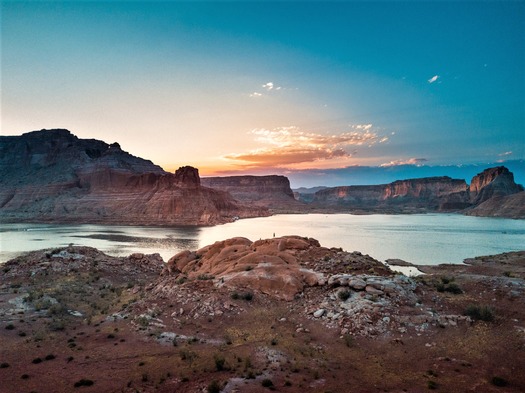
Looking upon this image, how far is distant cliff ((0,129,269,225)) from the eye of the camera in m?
120

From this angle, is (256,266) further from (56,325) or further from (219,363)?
(56,325)

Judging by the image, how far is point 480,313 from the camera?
45.3ft

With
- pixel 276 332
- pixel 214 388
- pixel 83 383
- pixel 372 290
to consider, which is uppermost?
pixel 372 290

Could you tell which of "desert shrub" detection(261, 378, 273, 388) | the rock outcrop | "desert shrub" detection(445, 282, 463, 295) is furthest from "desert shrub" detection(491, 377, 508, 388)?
the rock outcrop

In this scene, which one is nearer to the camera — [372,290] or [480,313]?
[480,313]

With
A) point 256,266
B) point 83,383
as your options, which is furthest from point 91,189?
point 83,383

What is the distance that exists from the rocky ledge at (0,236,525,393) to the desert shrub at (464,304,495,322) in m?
0.05

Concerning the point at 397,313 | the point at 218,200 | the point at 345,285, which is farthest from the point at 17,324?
the point at 218,200

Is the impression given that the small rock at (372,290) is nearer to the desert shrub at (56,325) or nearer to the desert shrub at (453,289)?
the desert shrub at (453,289)

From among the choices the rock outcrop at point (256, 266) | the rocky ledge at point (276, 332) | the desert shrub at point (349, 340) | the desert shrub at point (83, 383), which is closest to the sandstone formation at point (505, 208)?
the rocky ledge at point (276, 332)

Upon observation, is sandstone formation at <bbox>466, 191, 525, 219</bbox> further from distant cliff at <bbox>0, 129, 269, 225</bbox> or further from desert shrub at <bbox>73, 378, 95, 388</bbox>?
desert shrub at <bbox>73, 378, 95, 388</bbox>

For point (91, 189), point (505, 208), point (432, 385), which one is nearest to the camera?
point (432, 385)

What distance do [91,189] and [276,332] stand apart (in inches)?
5773

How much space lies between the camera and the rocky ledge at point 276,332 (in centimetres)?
1030
